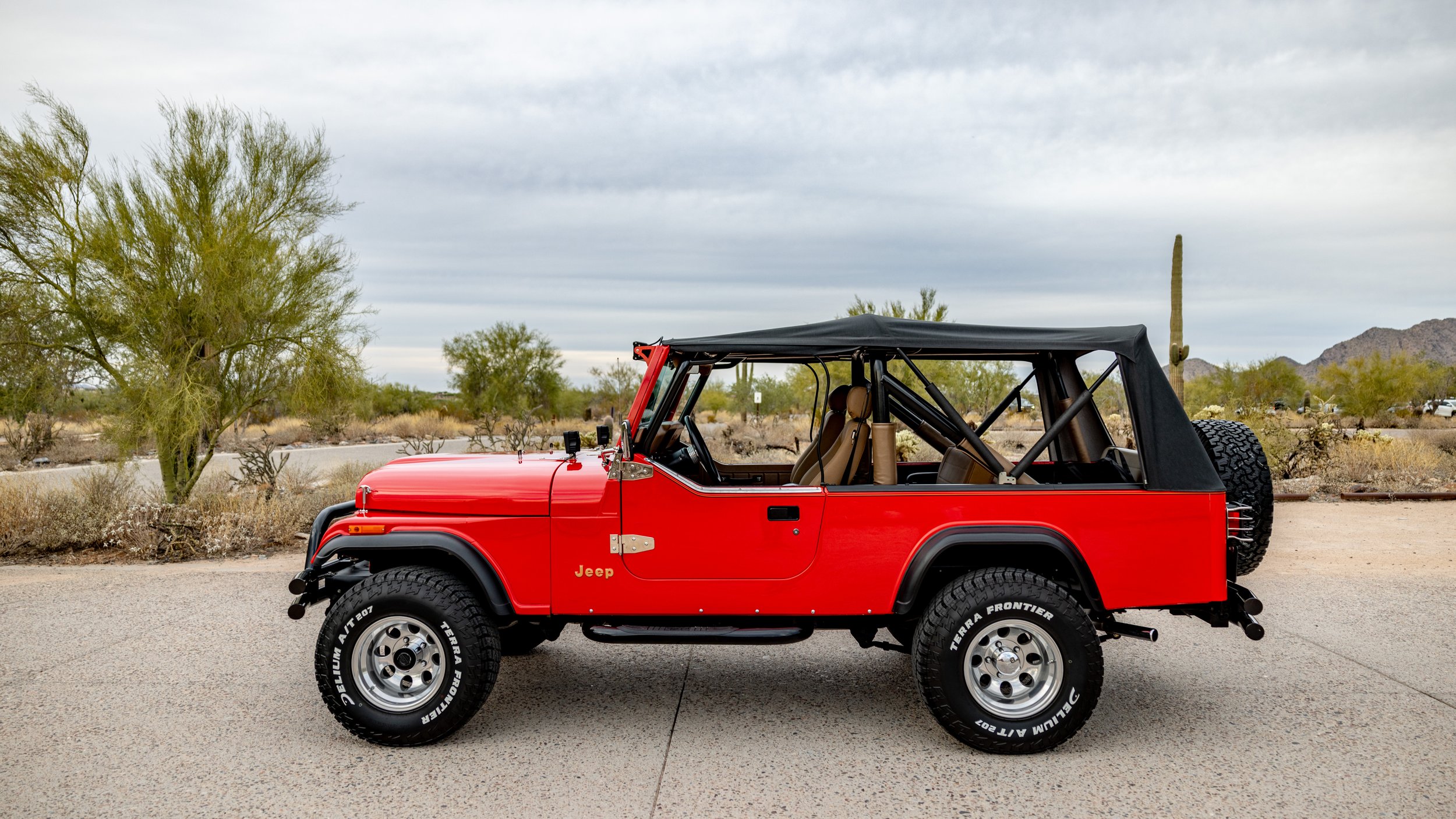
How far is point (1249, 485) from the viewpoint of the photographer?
14.8ft

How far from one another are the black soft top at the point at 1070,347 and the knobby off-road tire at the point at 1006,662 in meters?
0.78

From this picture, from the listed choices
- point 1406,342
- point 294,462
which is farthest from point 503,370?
point 1406,342

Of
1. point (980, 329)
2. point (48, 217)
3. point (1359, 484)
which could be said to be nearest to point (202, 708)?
point (980, 329)

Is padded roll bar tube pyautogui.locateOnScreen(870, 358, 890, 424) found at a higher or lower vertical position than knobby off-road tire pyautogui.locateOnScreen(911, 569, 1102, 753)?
higher

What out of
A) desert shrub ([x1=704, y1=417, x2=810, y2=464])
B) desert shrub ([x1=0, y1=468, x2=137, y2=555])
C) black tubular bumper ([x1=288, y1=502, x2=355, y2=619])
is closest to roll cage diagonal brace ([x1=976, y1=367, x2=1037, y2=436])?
black tubular bumper ([x1=288, y1=502, x2=355, y2=619])

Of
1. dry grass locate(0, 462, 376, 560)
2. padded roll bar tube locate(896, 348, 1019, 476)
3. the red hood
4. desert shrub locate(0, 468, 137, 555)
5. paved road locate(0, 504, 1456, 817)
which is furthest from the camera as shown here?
desert shrub locate(0, 468, 137, 555)

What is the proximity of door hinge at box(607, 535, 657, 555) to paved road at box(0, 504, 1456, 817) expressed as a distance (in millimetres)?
935

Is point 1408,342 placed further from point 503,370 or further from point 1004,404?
point 1004,404

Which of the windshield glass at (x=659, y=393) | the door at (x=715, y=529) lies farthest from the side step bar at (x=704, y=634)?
the windshield glass at (x=659, y=393)

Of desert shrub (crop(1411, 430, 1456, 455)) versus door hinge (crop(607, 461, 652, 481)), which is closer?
door hinge (crop(607, 461, 652, 481))

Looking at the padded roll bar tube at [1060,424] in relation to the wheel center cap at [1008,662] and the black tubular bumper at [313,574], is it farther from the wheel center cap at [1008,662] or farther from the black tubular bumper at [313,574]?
the black tubular bumper at [313,574]

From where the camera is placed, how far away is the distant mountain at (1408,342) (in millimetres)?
84688

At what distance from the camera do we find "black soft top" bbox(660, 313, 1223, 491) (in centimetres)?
400

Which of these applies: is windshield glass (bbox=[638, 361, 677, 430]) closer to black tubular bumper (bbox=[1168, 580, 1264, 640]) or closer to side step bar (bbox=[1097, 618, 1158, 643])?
side step bar (bbox=[1097, 618, 1158, 643])
